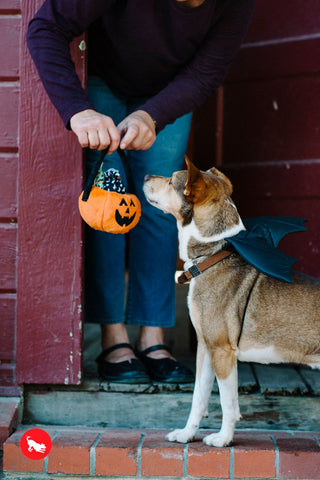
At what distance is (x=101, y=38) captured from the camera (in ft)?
7.82

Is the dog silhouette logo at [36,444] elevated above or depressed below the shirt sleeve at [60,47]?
below

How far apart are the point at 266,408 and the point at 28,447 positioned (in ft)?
3.48

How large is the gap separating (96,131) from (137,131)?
185 mm

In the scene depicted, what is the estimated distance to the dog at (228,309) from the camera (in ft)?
6.76

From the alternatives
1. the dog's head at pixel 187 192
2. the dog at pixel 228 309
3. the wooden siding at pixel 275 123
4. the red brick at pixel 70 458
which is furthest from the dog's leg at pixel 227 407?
the wooden siding at pixel 275 123

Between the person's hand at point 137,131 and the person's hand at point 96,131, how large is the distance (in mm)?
58

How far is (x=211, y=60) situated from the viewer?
7.84 feet

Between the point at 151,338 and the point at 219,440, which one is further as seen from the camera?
the point at 151,338

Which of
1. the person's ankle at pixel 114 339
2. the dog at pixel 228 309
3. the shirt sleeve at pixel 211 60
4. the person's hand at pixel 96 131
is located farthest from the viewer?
the person's ankle at pixel 114 339

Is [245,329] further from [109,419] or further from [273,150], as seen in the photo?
[273,150]

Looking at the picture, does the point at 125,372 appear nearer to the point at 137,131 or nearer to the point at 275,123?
the point at 137,131

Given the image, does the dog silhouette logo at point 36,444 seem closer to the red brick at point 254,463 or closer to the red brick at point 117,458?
the red brick at point 117,458

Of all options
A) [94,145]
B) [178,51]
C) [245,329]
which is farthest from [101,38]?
[245,329]

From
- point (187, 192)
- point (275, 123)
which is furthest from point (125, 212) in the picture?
point (275, 123)
